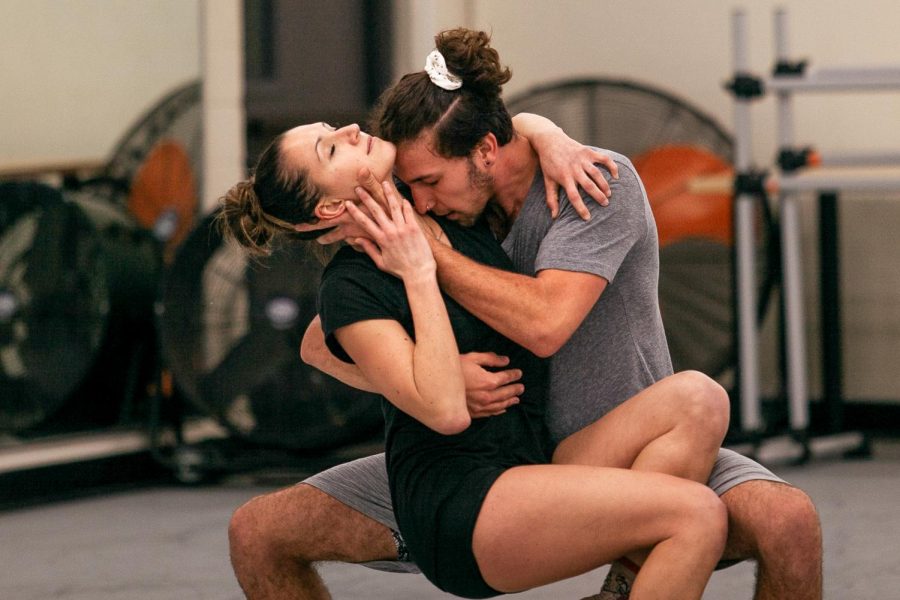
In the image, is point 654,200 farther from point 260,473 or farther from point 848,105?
point 260,473

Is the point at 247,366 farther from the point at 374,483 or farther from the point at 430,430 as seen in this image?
the point at 430,430

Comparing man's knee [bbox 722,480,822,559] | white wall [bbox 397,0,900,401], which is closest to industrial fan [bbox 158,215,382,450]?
white wall [bbox 397,0,900,401]

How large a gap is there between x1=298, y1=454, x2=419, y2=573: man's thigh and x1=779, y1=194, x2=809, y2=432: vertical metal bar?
8.31ft

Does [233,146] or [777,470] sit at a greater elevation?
[233,146]

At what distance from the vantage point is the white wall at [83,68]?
4684 mm

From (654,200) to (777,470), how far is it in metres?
1.02

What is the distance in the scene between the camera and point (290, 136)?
7.61 feet

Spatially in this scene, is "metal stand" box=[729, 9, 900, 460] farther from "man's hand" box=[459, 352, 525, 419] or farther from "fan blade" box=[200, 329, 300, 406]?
"man's hand" box=[459, 352, 525, 419]

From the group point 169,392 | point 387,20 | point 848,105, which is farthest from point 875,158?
point 169,392

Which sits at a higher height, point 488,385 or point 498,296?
point 498,296

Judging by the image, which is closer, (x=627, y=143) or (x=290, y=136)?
(x=290, y=136)

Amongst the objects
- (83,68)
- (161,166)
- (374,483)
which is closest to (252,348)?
(161,166)

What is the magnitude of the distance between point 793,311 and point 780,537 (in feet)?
8.47

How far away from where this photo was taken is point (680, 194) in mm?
5039
